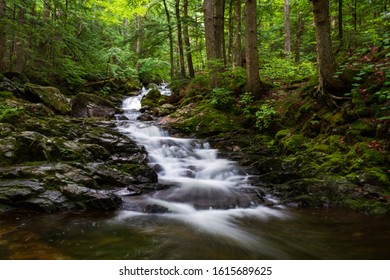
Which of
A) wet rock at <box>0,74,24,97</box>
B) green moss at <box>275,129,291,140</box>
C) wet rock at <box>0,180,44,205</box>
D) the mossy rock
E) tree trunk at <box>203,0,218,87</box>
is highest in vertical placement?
tree trunk at <box>203,0,218,87</box>

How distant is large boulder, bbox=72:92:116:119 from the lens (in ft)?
40.7

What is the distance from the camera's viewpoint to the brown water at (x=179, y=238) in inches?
142

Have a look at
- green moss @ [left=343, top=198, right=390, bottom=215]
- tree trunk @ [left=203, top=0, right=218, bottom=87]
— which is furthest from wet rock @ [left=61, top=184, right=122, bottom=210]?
tree trunk @ [left=203, top=0, right=218, bottom=87]

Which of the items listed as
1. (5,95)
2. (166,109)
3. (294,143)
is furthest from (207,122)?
(5,95)

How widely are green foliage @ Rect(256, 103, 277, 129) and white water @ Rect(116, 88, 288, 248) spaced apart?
188 centimetres

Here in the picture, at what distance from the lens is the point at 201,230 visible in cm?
461

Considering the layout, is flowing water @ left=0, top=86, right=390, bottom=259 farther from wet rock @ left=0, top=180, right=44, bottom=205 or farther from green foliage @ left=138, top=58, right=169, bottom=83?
green foliage @ left=138, top=58, right=169, bottom=83

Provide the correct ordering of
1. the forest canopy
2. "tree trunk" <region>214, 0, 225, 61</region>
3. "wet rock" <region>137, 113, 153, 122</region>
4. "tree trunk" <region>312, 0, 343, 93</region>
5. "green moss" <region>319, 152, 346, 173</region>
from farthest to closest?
1. "tree trunk" <region>214, 0, 225, 61</region>
2. "wet rock" <region>137, 113, 153, 122</region>
3. the forest canopy
4. "tree trunk" <region>312, 0, 343, 93</region>
5. "green moss" <region>319, 152, 346, 173</region>

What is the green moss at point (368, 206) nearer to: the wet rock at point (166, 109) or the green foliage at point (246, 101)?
the green foliage at point (246, 101)

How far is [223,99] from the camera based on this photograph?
35.6 feet

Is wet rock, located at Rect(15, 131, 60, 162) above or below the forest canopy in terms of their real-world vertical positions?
below

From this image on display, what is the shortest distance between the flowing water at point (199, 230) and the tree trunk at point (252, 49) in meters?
4.99

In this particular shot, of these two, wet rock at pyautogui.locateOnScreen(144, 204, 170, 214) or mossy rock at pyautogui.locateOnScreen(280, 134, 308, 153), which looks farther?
mossy rock at pyautogui.locateOnScreen(280, 134, 308, 153)

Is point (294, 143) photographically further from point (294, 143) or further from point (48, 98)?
point (48, 98)
